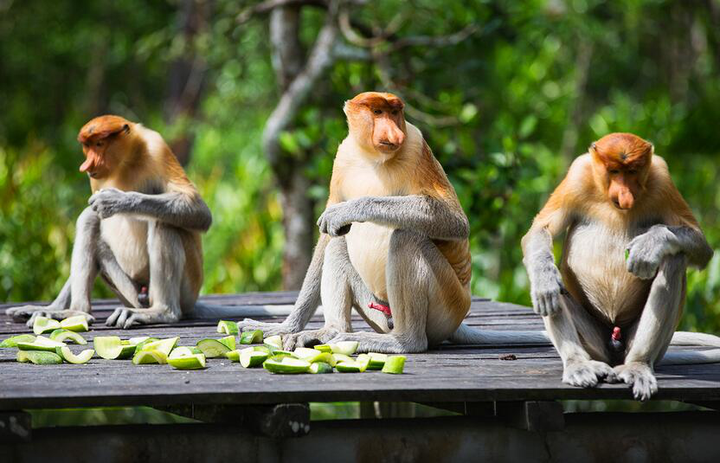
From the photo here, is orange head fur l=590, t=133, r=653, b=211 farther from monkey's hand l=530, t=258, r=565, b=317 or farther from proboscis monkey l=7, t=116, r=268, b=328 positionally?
proboscis monkey l=7, t=116, r=268, b=328

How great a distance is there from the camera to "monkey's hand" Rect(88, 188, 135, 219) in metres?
4.09

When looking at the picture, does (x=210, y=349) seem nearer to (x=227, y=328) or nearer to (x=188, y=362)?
(x=188, y=362)

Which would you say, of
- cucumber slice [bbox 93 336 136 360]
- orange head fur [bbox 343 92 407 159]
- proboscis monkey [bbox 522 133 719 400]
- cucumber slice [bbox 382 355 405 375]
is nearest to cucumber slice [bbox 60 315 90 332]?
cucumber slice [bbox 93 336 136 360]

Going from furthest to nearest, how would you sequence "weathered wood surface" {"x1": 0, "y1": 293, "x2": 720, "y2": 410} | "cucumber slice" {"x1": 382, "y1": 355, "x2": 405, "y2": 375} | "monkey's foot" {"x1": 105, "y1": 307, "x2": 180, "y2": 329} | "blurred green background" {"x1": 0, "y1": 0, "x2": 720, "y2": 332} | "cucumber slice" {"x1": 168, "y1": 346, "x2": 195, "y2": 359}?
"blurred green background" {"x1": 0, "y1": 0, "x2": 720, "y2": 332}
"monkey's foot" {"x1": 105, "y1": 307, "x2": 180, "y2": 329}
"cucumber slice" {"x1": 168, "y1": 346, "x2": 195, "y2": 359}
"cucumber slice" {"x1": 382, "y1": 355, "x2": 405, "y2": 375}
"weathered wood surface" {"x1": 0, "y1": 293, "x2": 720, "y2": 410}

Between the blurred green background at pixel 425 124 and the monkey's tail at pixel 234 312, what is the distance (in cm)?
149

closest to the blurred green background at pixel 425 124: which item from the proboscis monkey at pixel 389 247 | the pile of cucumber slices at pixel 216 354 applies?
the proboscis monkey at pixel 389 247

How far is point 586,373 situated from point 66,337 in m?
1.96

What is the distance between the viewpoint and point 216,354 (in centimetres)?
340

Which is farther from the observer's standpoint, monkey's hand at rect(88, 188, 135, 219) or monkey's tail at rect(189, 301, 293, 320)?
monkey's tail at rect(189, 301, 293, 320)

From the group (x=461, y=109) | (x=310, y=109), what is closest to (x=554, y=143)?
(x=461, y=109)

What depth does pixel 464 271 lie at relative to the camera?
12.2 ft

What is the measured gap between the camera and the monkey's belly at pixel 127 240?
4.49 metres

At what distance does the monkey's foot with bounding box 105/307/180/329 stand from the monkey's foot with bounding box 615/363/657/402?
2.09m

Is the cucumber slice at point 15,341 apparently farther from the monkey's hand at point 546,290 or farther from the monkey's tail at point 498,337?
the monkey's hand at point 546,290
